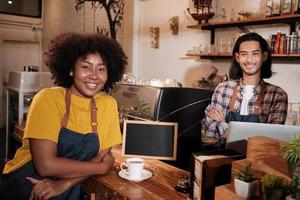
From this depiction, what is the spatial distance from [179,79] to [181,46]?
0.42m

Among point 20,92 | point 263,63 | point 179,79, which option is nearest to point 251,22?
point 263,63

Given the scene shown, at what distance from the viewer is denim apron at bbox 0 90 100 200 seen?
5.27ft

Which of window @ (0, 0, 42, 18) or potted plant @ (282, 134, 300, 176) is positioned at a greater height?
window @ (0, 0, 42, 18)

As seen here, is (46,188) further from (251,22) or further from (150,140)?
(251,22)

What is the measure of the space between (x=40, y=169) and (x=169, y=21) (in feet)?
9.94

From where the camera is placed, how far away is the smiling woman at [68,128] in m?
1.53

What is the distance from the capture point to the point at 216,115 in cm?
215

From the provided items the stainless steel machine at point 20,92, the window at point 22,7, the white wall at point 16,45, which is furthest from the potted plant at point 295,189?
the window at point 22,7

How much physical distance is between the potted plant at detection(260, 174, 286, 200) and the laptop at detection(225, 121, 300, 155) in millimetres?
365

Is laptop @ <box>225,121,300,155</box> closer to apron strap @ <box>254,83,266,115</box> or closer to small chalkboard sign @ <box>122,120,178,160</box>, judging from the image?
small chalkboard sign @ <box>122,120,178,160</box>

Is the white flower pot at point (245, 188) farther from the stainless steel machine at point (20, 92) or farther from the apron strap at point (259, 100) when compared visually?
the stainless steel machine at point (20, 92)

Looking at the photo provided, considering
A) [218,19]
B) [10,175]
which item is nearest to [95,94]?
[10,175]

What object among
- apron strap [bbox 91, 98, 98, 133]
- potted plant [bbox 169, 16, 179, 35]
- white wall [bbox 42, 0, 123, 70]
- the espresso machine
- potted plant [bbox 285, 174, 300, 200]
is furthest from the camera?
white wall [bbox 42, 0, 123, 70]

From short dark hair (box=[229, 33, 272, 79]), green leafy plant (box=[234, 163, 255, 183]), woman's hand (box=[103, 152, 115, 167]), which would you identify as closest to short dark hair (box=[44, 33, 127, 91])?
woman's hand (box=[103, 152, 115, 167])
